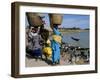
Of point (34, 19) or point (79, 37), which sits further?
point (79, 37)

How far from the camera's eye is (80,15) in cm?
217

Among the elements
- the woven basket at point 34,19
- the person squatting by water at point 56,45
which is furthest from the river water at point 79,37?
the woven basket at point 34,19

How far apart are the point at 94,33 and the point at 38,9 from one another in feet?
1.90

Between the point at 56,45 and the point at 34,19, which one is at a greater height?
the point at 34,19

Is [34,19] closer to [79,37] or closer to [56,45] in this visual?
[56,45]

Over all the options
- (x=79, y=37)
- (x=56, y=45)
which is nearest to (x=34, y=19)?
(x=56, y=45)

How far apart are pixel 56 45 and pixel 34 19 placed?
29 cm

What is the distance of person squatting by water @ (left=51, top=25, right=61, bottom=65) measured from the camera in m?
2.07

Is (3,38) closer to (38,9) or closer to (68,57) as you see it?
(38,9)

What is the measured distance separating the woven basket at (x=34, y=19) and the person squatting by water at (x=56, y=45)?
0.14 metres

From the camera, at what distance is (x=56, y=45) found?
2.08 meters

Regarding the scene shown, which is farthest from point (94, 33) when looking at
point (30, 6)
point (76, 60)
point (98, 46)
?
point (30, 6)

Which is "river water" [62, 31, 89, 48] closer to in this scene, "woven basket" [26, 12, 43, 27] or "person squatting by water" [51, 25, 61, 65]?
"person squatting by water" [51, 25, 61, 65]

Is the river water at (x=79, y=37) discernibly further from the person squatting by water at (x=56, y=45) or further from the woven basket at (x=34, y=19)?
the woven basket at (x=34, y=19)
